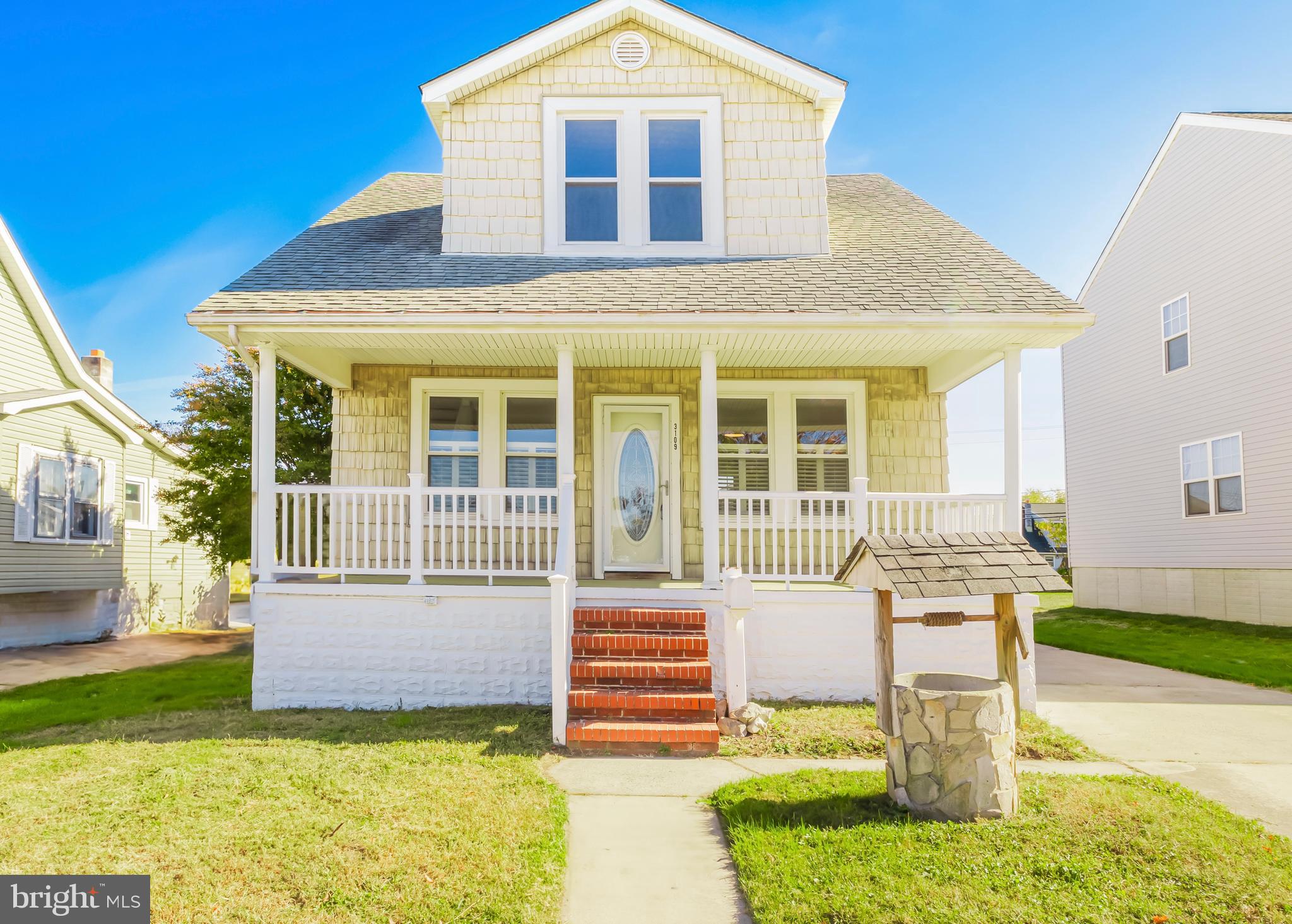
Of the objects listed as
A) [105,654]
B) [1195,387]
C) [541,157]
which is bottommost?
[105,654]

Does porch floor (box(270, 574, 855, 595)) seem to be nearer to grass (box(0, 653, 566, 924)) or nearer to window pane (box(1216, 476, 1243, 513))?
grass (box(0, 653, 566, 924))

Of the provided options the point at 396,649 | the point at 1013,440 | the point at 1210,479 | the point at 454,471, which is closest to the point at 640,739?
the point at 396,649

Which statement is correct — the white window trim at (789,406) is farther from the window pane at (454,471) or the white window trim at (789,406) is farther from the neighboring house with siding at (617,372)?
the window pane at (454,471)

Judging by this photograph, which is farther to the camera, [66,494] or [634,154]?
[66,494]

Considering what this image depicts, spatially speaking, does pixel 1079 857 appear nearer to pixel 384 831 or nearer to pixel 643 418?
pixel 384 831

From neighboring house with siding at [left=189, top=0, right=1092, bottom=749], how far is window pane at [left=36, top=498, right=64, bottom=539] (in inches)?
304

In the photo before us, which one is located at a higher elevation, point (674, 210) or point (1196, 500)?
point (674, 210)

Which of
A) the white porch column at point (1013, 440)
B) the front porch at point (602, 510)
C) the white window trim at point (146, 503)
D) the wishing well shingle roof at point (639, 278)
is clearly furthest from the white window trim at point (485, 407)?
the white window trim at point (146, 503)

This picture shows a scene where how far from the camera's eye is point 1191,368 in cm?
1506

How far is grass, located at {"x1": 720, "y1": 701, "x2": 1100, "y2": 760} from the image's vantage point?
236 inches

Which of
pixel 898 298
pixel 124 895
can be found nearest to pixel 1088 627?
pixel 898 298

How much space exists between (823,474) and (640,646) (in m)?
3.87

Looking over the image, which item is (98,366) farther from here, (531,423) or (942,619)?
(942,619)

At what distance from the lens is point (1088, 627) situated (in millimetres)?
14969
